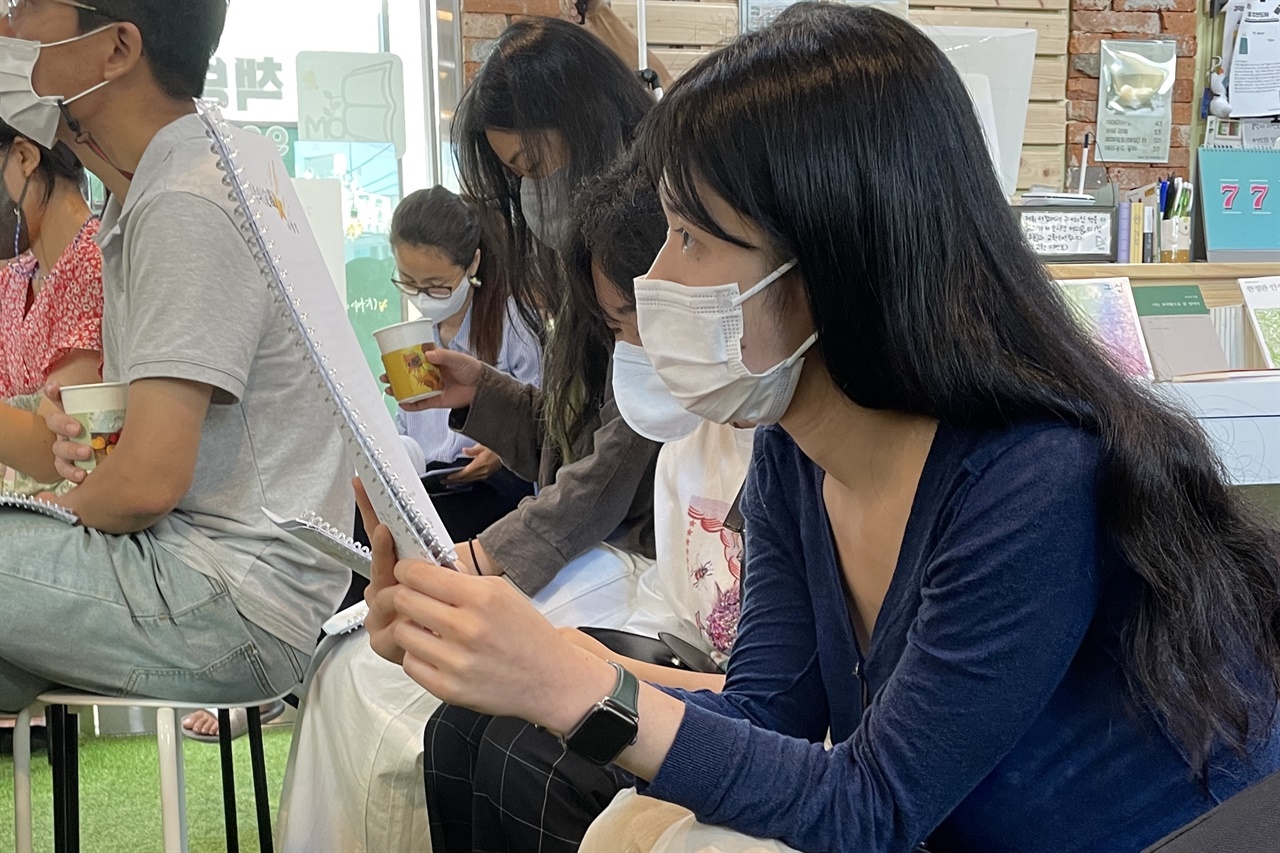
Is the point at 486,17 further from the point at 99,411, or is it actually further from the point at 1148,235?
the point at 99,411

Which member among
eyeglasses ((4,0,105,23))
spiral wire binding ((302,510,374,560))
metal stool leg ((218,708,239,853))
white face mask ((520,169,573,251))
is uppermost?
eyeglasses ((4,0,105,23))

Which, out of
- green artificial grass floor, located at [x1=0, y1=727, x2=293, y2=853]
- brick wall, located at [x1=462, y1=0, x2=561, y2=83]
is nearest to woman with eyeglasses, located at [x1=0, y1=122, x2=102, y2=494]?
green artificial grass floor, located at [x1=0, y1=727, x2=293, y2=853]

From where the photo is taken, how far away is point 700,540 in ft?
4.42

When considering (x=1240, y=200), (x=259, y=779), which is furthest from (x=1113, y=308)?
(x=259, y=779)

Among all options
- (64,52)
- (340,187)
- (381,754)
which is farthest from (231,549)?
(340,187)

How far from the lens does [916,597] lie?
0.83 m

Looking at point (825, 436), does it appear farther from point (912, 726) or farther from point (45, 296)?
point (45, 296)

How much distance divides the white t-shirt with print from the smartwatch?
1.73 feet

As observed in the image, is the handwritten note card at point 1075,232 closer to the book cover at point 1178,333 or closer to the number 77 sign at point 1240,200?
the book cover at point 1178,333

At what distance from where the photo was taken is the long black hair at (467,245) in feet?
8.63

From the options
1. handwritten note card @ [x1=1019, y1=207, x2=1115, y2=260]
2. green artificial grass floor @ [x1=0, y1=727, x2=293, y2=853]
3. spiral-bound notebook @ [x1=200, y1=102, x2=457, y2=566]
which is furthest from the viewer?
handwritten note card @ [x1=1019, y1=207, x2=1115, y2=260]

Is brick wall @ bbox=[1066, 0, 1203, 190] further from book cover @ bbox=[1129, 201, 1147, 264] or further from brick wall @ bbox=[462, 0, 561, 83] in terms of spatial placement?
brick wall @ bbox=[462, 0, 561, 83]

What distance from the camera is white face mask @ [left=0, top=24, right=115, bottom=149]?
1.37 m

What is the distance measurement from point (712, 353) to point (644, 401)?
585 millimetres
